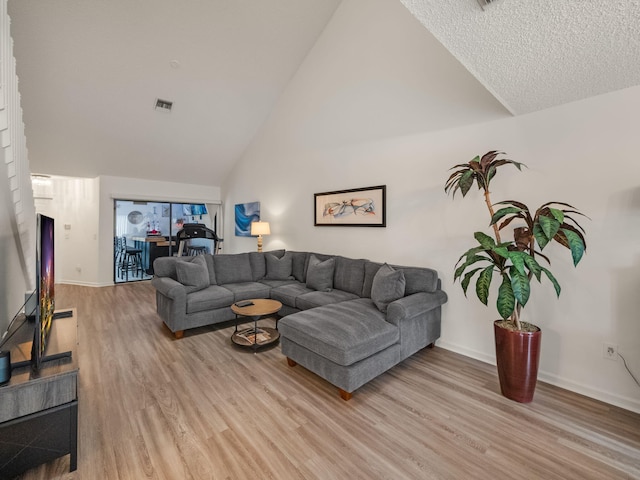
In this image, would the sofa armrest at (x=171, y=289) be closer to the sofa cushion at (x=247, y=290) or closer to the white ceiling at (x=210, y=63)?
the sofa cushion at (x=247, y=290)

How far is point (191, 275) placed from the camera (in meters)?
3.60

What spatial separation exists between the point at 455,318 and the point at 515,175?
152cm

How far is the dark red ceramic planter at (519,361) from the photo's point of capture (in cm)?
210

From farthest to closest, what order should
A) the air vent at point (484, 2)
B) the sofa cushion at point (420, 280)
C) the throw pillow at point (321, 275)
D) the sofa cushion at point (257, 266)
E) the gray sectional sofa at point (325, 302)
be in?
the sofa cushion at point (257, 266)
the throw pillow at point (321, 275)
the sofa cushion at point (420, 280)
the gray sectional sofa at point (325, 302)
the air vent at point (484, 2)

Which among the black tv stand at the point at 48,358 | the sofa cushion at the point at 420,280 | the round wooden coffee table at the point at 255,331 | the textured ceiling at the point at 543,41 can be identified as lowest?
the round wooden coffee table at the point at 255,331

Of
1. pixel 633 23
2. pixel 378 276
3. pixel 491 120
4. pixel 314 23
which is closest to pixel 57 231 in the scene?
pixel 314 23

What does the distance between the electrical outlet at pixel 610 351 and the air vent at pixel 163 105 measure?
239 inches

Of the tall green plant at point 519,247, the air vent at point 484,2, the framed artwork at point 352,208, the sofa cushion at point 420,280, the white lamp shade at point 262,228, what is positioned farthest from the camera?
the white lamp shade at point 262,228

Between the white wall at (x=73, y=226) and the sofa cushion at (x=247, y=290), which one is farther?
the white wall at (x=73, y=226)

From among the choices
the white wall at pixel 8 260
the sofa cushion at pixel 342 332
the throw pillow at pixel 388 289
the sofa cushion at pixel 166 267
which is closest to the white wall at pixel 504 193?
the throw pillow at pixel 388 289

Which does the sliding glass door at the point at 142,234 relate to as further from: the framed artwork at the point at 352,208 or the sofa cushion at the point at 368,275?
the sofa cushion at the point at 368,275

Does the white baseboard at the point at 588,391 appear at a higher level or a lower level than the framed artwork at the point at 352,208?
lower

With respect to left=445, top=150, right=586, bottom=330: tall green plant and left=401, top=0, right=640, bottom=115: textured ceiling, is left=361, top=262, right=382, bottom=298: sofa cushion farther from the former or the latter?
left=401, top=0, right=640, bottom=115: textured ceiling

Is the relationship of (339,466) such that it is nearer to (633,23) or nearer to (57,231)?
(633,23)
